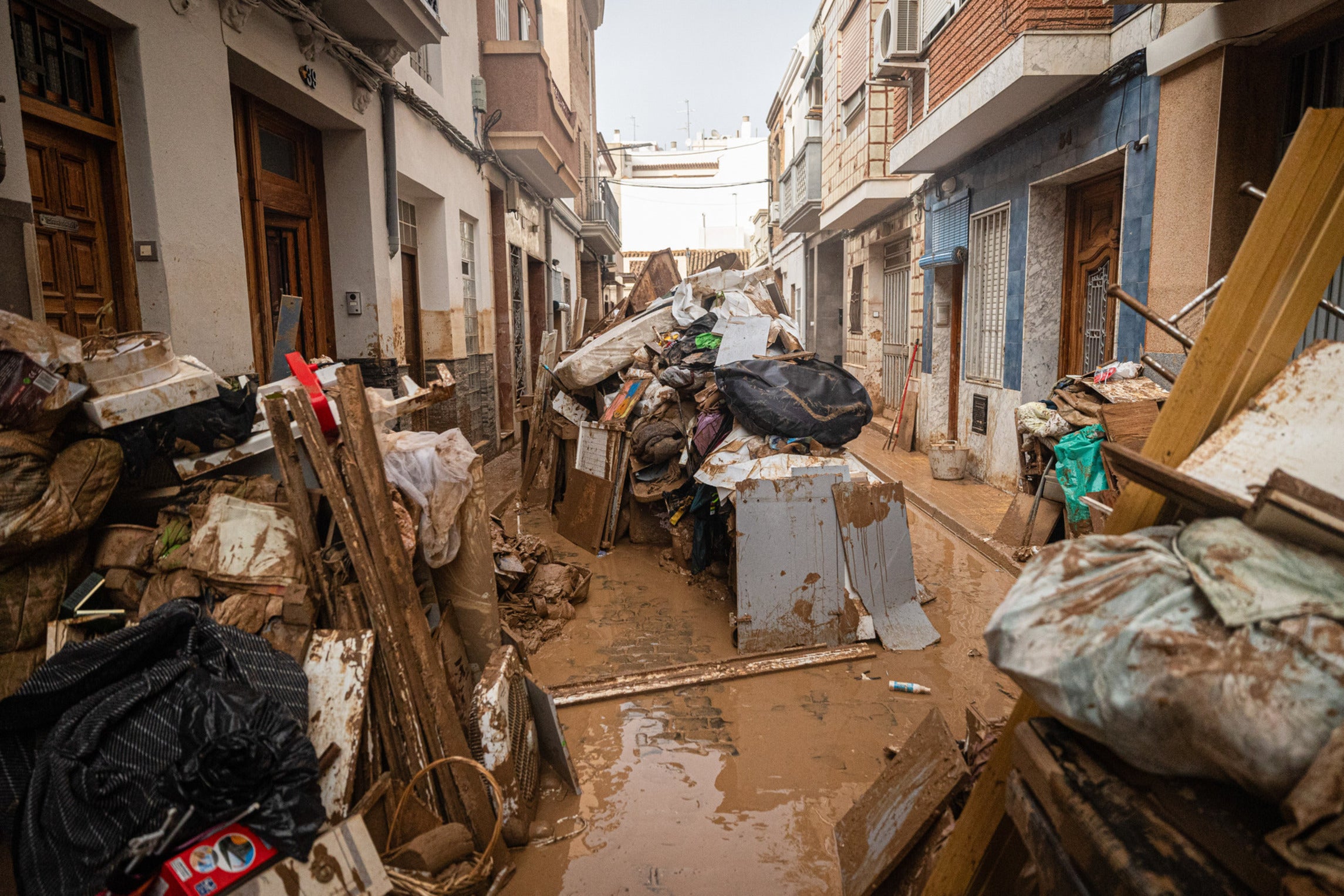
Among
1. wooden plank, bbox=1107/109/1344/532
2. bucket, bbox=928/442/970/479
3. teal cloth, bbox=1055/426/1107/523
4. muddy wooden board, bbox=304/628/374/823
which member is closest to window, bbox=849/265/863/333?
bucket, bbox=928/442/970/479

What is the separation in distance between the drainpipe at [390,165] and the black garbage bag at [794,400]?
329 centimetres

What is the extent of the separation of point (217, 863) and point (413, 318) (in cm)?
681

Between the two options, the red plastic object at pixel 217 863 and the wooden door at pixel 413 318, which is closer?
the red plastic object at pixel 217 863

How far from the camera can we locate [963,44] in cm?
729

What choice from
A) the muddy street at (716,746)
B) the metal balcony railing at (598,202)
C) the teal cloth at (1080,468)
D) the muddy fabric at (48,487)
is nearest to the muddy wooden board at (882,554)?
the muddy street at (716,746)

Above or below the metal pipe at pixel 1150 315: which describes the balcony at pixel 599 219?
above

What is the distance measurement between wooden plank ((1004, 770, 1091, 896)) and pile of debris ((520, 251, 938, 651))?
9.54ft

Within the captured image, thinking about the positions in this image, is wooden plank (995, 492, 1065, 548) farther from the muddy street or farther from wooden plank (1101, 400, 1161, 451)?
wooden plank (1101, 400, 1161, 451)

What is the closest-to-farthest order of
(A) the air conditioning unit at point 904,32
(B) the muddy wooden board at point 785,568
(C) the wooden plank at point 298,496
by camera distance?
(C) the wooden plank at point 298,496, (B) the muddy wooden board at point 785,568, (A) the air conditioning unit at point 904,32

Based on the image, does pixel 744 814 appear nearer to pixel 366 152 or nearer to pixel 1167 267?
pixel 1167 267

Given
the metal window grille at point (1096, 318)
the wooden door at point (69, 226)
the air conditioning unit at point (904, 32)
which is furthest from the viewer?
the air conditioning unit at point (904, 32)

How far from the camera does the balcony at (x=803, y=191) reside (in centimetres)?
1475

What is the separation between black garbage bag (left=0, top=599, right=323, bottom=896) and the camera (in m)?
1.85

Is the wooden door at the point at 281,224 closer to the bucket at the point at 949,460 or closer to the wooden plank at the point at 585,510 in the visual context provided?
the wooden plank at the point at 585,510
